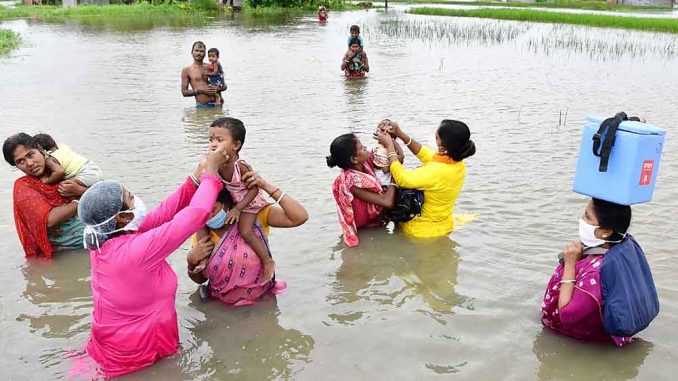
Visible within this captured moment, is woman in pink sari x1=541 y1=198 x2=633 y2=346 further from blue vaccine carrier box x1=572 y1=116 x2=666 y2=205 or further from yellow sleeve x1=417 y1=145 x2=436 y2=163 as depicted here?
yellow sleeve x1=417 y1=145 x2=436 y2=163

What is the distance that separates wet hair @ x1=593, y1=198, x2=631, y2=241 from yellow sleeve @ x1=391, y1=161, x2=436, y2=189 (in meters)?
1.58

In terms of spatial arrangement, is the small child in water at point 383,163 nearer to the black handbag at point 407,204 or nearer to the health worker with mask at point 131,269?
the black handbag at point 407,204

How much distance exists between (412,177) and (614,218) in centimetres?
174

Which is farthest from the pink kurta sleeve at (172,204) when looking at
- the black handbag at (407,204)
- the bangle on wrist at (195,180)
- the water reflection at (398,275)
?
the black handbag at (407,204)

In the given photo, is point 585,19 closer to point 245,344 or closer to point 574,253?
point 574,253

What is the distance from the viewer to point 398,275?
4.41 meters

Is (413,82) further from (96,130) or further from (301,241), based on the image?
(301,241)

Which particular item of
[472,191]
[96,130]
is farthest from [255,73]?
[472,191]

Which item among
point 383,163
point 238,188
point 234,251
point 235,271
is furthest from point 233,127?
point 383,163

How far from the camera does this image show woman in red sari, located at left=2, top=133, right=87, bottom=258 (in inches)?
166

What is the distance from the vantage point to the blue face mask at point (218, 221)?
12.1 feet

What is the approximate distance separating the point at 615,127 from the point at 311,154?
4.50 m

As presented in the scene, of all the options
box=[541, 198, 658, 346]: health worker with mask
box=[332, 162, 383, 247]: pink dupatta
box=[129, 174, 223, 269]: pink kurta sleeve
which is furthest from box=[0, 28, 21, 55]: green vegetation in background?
box=[541, 198, 658, 346]: health worker with mask

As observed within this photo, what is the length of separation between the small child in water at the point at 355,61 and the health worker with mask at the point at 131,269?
911cm
